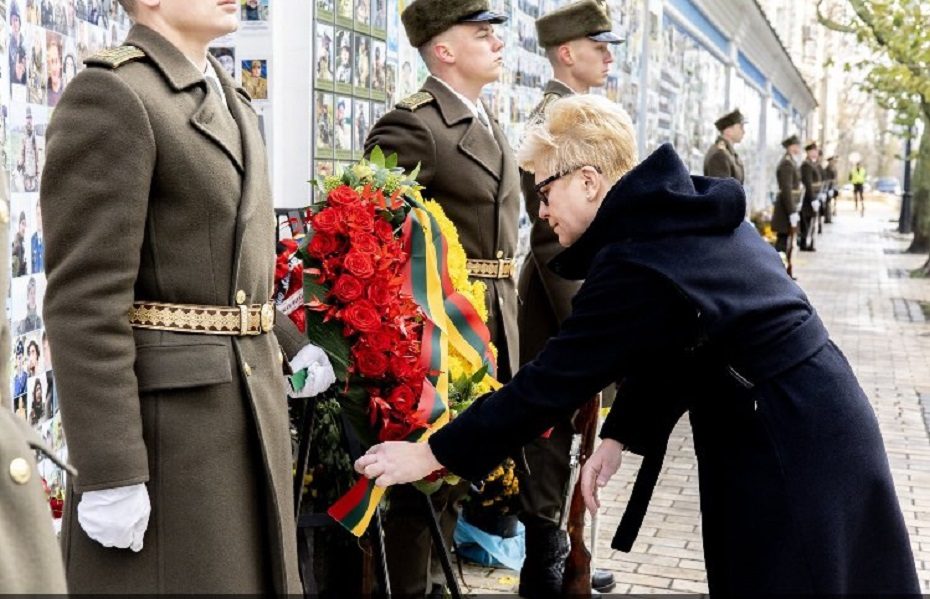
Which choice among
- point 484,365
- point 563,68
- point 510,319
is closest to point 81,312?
point 484,365

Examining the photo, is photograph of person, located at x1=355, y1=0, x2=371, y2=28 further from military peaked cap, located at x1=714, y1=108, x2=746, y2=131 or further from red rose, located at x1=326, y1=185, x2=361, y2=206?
military peaked cap, located at x1=714, y1=108, x2=746, y2=131

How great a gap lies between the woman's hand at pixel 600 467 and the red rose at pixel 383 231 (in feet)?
2.53

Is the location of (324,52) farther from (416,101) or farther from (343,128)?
(416,101)

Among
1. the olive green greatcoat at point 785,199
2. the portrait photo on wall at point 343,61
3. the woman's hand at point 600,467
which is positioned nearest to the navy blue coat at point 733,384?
the woman's hand at point 600,467

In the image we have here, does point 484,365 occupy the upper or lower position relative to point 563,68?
lower

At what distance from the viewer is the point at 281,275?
11.0 feet

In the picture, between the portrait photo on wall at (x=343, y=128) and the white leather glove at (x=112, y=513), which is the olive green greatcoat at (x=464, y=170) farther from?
the white leather glove at (x=112, y=513)

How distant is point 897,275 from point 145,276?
18.5 metres

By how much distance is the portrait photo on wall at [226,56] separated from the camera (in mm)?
4430

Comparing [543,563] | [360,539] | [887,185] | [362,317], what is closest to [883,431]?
[543,563]

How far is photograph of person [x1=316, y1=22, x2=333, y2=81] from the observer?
466cm

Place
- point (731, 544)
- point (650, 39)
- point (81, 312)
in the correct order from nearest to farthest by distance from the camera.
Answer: point (81, 312), point (731, 544), point (650, 39)

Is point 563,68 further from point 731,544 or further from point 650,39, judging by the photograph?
point 650,39

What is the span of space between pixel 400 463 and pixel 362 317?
1.71 feet
